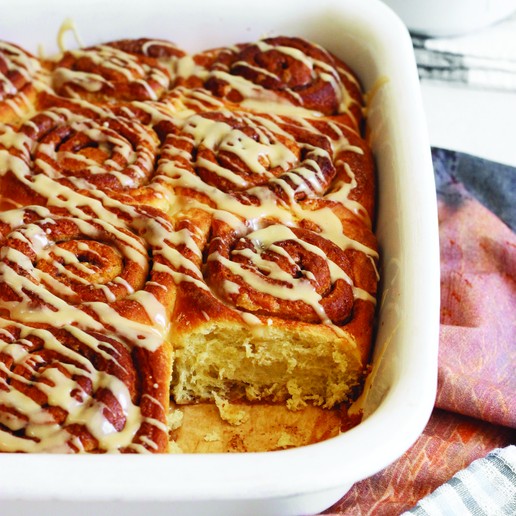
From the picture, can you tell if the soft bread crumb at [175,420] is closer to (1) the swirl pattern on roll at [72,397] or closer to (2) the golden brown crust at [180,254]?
(2) the golden brown crust at [180,254]

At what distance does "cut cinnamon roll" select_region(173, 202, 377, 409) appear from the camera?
1989 millimetres

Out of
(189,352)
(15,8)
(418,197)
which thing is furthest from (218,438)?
(15,8)

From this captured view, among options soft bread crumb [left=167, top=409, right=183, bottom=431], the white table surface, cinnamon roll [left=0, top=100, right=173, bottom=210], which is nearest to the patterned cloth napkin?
the white table surface

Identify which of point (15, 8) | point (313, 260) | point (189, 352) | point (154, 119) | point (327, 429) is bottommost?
point (327, 429)

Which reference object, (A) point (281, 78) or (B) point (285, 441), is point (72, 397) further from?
(A) point (281, 78)

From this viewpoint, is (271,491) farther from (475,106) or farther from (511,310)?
(475,106)

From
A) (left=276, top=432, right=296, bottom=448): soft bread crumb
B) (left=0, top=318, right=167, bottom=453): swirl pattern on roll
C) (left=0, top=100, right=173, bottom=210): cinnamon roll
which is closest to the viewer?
(left=0, top=318, right=167, bottom=453): swirl pattern on roll

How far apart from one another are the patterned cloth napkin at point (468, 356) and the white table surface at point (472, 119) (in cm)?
16

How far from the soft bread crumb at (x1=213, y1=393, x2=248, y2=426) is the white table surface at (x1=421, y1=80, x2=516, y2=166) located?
3.99 ft

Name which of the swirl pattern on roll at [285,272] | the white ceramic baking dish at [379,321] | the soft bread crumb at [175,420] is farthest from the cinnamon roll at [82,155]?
the soft bread crumb at [175,420]

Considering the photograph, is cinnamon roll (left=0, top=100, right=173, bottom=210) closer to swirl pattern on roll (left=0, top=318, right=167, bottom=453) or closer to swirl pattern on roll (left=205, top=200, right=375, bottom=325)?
swirl pattern on roll (left=205, top=200, right=375, bottom=325)

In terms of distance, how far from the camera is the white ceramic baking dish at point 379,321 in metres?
1.52

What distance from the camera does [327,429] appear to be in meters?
2.09

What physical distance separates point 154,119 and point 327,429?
3.30 ft
